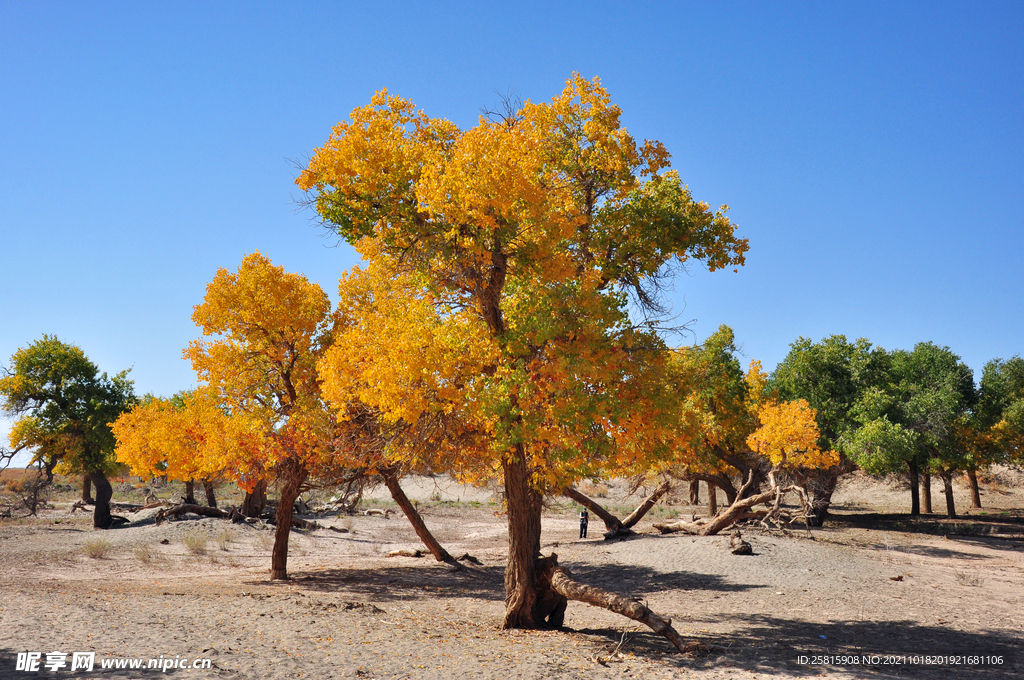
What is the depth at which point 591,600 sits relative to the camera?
436 inches

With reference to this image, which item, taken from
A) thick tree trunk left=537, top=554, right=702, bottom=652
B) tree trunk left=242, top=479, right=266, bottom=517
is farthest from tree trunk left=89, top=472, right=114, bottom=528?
thick tree trunk left=537, top=554, right=702, bottom=652

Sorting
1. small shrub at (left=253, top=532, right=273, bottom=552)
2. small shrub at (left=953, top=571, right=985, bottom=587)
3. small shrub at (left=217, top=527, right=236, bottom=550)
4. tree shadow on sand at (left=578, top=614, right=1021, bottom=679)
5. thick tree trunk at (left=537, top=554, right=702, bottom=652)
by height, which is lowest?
small shrub at (left=253, top=532, right=273, bottom=552)

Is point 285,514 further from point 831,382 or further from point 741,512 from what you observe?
point 831,382

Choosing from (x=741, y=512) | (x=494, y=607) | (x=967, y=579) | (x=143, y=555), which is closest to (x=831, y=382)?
(x=741, y=512)

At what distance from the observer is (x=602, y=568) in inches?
795

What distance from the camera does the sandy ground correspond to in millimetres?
9000

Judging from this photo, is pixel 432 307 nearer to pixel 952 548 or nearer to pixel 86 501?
pixel 952 548

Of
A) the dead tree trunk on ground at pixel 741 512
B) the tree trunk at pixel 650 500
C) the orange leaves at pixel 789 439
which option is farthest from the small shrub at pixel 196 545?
the orange leaves at pixel 789 439

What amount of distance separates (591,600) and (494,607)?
409 cm

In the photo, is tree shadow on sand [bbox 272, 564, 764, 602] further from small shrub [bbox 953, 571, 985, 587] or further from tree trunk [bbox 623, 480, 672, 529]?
tree trunk [bbox 623, 480, 672, 529]

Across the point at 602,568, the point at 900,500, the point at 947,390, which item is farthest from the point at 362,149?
the point at 900,500

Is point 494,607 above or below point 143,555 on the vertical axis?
above

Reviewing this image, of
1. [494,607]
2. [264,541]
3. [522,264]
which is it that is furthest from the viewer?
[264,541]

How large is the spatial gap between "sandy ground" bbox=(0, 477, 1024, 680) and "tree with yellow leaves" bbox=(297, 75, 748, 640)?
1.91m
